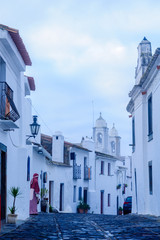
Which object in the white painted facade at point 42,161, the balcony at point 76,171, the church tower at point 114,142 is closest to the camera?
the white painted facade at point 42,161

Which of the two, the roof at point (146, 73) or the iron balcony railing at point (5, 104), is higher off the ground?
the roof at point (146, 73)

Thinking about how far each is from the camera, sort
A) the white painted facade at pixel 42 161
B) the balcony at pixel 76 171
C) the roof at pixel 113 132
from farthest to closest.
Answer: the roof at pixel 113 132 < the balcony at pixel 76 171 < the white painted facade at pixel 42 161

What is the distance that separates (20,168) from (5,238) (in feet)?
21.3

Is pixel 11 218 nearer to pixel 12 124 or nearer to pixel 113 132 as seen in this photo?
pixel 12 124

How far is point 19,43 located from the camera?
13.0 m

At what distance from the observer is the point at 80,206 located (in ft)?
117

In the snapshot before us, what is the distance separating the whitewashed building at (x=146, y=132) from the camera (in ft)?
55.3

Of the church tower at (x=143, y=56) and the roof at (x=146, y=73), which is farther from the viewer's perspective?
the church tower at (x=143, y=56)

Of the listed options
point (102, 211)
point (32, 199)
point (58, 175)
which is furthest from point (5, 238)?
point (102, 211)

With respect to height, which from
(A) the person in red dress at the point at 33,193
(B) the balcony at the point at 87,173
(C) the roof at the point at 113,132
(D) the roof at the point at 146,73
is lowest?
(A) the person in red dress at the point at 33,193

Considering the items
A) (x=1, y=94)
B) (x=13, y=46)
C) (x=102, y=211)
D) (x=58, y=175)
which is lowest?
(x=102, y=211)

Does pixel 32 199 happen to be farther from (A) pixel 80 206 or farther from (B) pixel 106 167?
(B) pixel 106 167

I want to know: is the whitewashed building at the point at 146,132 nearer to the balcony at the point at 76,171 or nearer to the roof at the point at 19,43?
the roof at the point at 19,43

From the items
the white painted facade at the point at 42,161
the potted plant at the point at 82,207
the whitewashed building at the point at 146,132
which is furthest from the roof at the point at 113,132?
the whitewashed building at the point at 146,132
